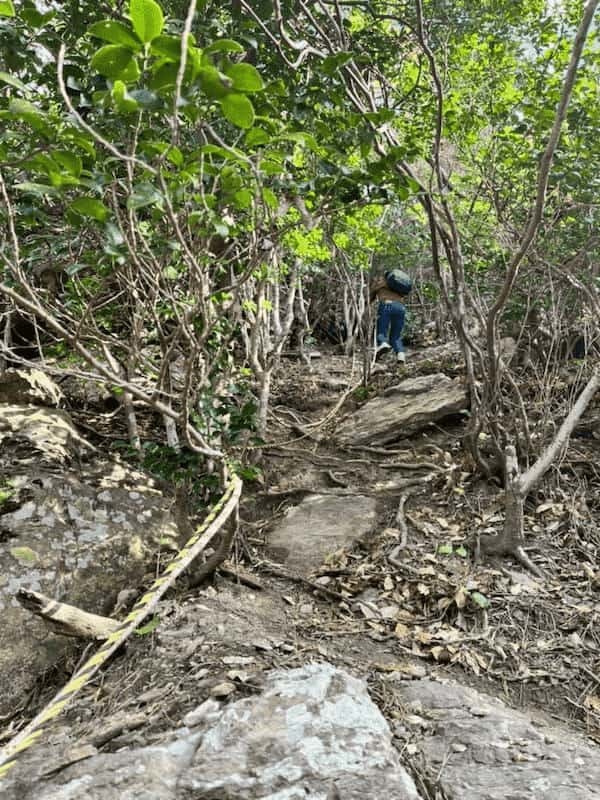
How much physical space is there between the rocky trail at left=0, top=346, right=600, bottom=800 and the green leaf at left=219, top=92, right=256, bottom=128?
6.34ft

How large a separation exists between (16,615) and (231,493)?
4.77ft

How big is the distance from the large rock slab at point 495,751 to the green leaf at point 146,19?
236 cm

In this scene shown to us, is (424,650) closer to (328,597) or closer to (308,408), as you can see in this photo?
(328,597)

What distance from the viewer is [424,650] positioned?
2930mm

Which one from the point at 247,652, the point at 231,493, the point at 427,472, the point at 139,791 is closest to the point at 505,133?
the point at 427,472

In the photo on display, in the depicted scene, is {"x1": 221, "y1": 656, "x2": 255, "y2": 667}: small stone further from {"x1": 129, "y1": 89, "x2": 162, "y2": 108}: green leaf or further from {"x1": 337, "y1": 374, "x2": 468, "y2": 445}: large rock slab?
{"x1": 337, "y1": 374, "x2": 468, "y2": 445}: large rock slab

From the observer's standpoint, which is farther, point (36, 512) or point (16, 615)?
point (36, 512)

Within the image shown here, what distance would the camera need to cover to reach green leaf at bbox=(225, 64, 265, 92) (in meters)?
1.27

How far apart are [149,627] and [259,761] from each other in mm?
1261

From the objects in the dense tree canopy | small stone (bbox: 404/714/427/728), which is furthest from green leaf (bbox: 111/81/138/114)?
small stone (bbox: 404/714/427/728)

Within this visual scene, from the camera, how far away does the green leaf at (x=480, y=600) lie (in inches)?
127

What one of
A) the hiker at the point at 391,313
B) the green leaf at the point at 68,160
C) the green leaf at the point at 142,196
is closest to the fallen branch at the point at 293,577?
the green leaf at the point at 142,196

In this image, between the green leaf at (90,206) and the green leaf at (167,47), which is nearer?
the green leaf at (167,47)

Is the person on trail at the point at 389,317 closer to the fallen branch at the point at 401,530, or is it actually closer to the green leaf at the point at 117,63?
the fallen branch at the point at 401,530
